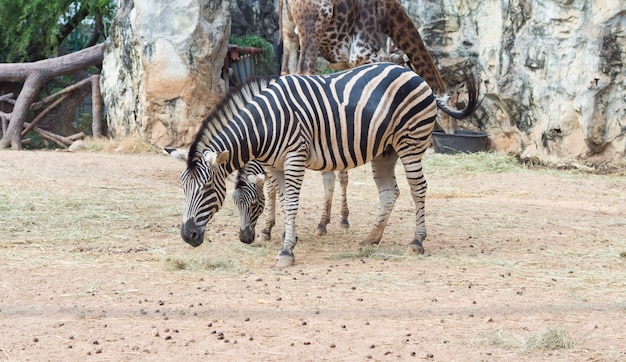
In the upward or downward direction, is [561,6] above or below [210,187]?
above

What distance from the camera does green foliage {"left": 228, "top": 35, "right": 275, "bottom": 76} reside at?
1772 cm

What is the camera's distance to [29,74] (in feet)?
51.6

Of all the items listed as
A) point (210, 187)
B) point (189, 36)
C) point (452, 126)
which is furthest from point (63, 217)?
point (452, 126)

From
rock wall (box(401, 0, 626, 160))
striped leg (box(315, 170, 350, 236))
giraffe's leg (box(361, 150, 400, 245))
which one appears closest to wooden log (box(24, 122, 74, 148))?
rock wall (box(401, 0, 626, 160))

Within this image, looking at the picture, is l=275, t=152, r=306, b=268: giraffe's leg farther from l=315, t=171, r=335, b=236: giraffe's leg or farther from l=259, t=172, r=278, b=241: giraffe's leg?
l=315, t=171, r=335, b=236: giraffe's leg

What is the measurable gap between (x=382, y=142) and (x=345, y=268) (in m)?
1.20

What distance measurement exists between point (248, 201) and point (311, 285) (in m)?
1.65

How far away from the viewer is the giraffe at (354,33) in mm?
8219

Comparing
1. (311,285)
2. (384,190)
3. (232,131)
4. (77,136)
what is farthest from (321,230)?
(77,136)

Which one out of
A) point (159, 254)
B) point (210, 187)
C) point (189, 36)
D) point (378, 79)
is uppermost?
point (189, 36)

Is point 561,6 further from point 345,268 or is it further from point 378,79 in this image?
point 345,268

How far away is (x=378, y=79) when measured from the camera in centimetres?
634

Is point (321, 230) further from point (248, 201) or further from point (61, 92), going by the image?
point (61, 92)

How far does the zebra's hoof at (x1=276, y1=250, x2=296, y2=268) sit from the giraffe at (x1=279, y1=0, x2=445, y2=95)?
2817 millimetres
